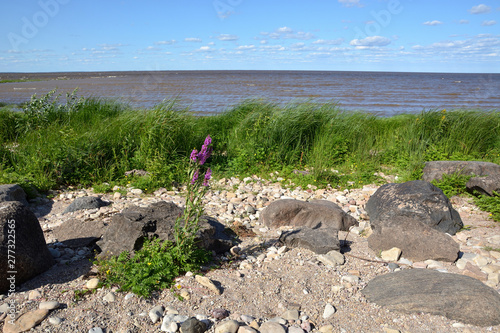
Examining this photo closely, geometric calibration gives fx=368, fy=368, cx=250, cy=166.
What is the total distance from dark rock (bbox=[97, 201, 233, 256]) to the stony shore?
0.66ft

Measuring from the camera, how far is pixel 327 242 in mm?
3916

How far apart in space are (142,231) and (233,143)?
4323mm

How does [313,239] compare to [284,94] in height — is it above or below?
below

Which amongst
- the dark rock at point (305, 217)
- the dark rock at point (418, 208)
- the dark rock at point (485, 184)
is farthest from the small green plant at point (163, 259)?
the dark rock at point (485, 184)

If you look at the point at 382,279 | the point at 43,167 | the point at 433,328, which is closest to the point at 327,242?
the point at 382,279

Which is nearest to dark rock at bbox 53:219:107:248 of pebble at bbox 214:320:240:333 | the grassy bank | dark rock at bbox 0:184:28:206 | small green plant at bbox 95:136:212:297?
small green plant at bbox 95:136:212:297

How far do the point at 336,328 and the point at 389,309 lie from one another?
517 millimetres

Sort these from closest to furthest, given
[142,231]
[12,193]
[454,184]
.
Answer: [142,231] < [12,193] < [454,184]

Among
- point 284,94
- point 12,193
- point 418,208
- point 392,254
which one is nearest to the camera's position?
point 392,254

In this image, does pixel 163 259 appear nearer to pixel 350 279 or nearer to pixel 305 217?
pixel 350 279

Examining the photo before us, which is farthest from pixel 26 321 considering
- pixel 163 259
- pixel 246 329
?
pixel 246 329

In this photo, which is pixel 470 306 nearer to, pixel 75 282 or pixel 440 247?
pixel 440 247

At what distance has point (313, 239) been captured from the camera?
3.96 metres

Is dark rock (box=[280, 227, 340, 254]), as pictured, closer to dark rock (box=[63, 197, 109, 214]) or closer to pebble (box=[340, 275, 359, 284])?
pebble (box=[340, 275, 359, 284])
